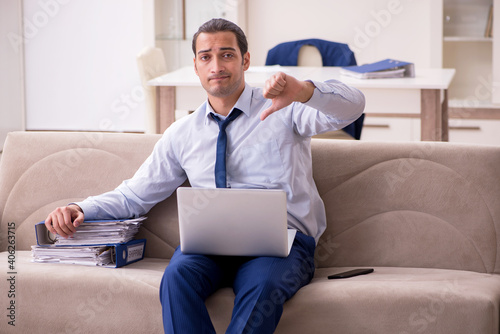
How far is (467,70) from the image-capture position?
5246mm

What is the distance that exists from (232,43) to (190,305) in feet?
2.83

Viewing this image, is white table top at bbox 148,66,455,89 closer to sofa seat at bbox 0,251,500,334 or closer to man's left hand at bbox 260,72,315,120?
sofa seat at bbox 0,251,500,334

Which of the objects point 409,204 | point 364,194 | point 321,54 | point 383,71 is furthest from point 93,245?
point 321,54

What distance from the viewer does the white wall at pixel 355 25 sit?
17.5ft

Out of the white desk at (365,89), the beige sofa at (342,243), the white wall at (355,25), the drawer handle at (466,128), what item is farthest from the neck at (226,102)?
the white wall at (355,25)

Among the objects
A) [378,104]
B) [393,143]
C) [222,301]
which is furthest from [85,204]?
[378,104]

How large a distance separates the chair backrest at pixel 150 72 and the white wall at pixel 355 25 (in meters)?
1.56

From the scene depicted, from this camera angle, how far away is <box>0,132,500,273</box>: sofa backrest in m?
2.17

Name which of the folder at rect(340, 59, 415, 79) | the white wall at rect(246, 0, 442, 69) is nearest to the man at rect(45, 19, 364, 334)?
the folder at rect(340, 59, 415, 79)

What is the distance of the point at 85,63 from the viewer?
19.5 ft

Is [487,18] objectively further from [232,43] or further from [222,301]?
[222,301]

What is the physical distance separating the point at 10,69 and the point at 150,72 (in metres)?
2.22

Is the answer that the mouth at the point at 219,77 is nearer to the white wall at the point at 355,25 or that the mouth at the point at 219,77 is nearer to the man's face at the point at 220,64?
the man's face at the point at 220,64

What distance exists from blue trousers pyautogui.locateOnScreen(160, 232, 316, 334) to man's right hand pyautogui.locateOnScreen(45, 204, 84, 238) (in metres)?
0.34
